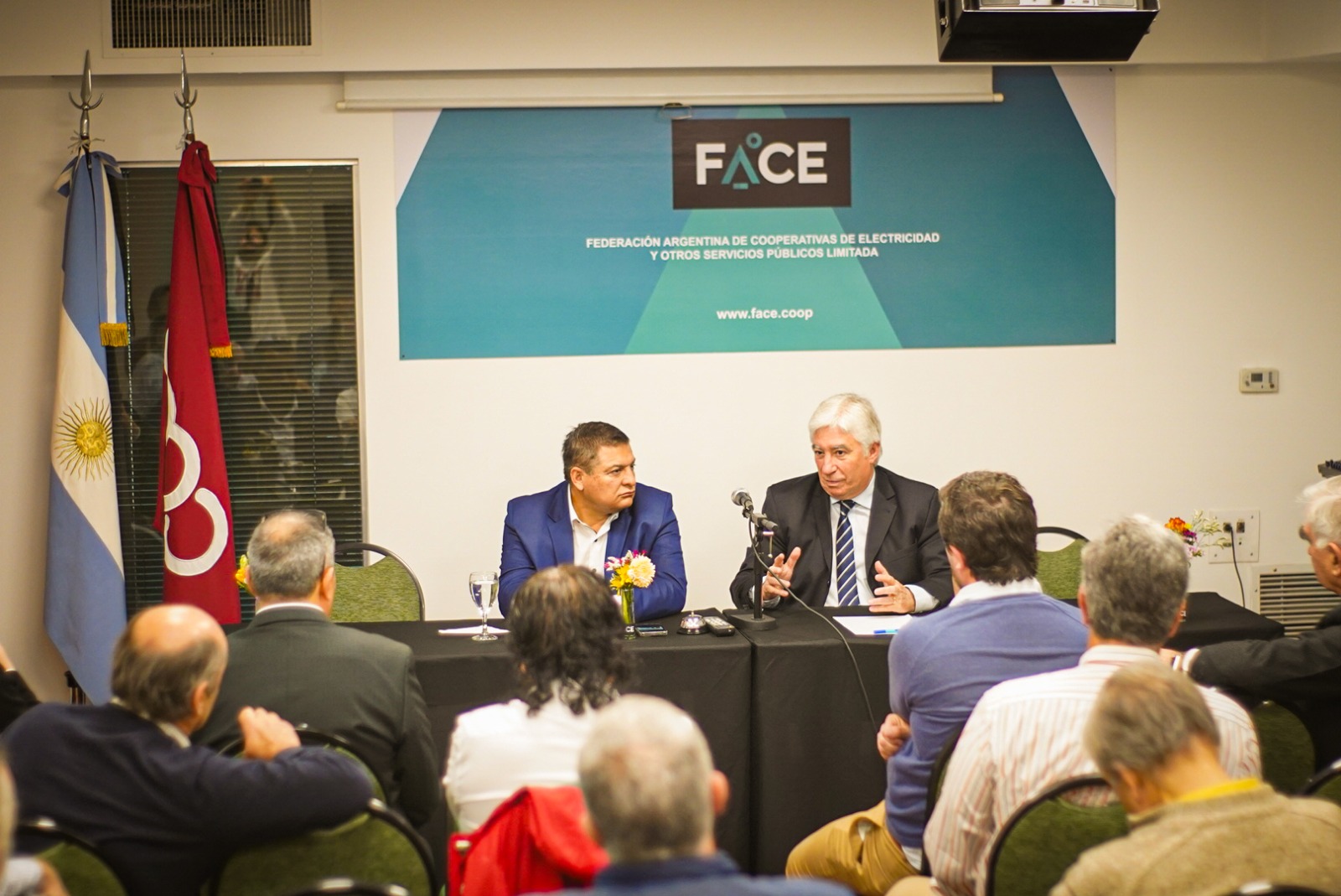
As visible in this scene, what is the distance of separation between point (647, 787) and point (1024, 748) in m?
0.96

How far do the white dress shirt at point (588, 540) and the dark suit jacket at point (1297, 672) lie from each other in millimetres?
2053

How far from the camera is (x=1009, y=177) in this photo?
5160mm

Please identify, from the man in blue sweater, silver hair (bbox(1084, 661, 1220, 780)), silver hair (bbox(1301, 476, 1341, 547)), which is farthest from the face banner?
silver hair (bbox(1084, 661, 1220, 780))

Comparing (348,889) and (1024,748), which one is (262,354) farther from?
(1024,748)

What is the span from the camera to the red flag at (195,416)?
4586 millimetres

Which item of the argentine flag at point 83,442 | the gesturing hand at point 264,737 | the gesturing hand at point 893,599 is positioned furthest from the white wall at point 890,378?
the gesturing hand at point 264,737

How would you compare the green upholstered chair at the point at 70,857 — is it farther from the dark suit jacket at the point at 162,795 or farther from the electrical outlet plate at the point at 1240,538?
the electrical outlet plate at the point at 1240,538

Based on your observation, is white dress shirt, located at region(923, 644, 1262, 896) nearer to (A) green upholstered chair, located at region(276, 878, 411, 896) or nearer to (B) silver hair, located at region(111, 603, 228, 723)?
(A) green upholstered chair, located at region(276, 878, 411, 896)

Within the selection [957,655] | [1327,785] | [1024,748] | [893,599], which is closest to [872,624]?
[893,599]

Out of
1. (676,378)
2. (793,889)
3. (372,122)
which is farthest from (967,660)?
(372,122)

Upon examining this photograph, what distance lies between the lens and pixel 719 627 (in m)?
3.46

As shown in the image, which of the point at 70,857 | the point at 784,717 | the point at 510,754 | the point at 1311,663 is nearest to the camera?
the point at 70,857

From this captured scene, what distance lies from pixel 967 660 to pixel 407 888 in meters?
1.19

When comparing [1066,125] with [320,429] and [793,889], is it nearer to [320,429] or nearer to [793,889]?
[320,429]
